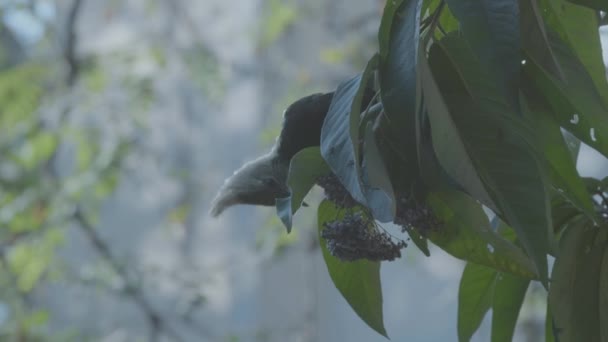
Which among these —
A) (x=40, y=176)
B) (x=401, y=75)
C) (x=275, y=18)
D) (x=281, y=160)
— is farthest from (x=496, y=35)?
(x=40, y=176)

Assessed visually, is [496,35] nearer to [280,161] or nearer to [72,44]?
[280,161]

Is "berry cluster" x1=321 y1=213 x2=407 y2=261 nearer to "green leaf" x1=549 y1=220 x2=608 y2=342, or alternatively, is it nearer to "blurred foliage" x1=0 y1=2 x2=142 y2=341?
"green leaf" x1=549 y1=220 x2=608 y2=342

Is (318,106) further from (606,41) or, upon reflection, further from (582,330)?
(606,41)

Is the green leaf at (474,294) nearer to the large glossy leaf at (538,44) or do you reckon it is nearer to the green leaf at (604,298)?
the green leaf at (604,298)

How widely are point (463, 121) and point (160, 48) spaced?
2.33 m

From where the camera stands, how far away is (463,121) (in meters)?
0.49

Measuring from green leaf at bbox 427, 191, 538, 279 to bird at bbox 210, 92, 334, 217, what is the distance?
8cm

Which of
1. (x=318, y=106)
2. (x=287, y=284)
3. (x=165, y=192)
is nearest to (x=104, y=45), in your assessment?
(x=165, y=192)

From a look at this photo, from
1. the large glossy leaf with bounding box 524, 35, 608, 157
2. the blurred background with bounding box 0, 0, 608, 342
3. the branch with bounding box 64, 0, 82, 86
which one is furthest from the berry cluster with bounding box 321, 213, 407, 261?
the branch with bounding box 64, 0, 82, 86

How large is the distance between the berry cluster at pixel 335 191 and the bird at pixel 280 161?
1.6 inches


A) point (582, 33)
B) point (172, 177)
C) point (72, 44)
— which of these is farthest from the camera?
point (172, 177)

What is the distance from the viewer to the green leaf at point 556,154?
521mm

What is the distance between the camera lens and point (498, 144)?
479 millimetres

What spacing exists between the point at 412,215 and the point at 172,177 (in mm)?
2411
